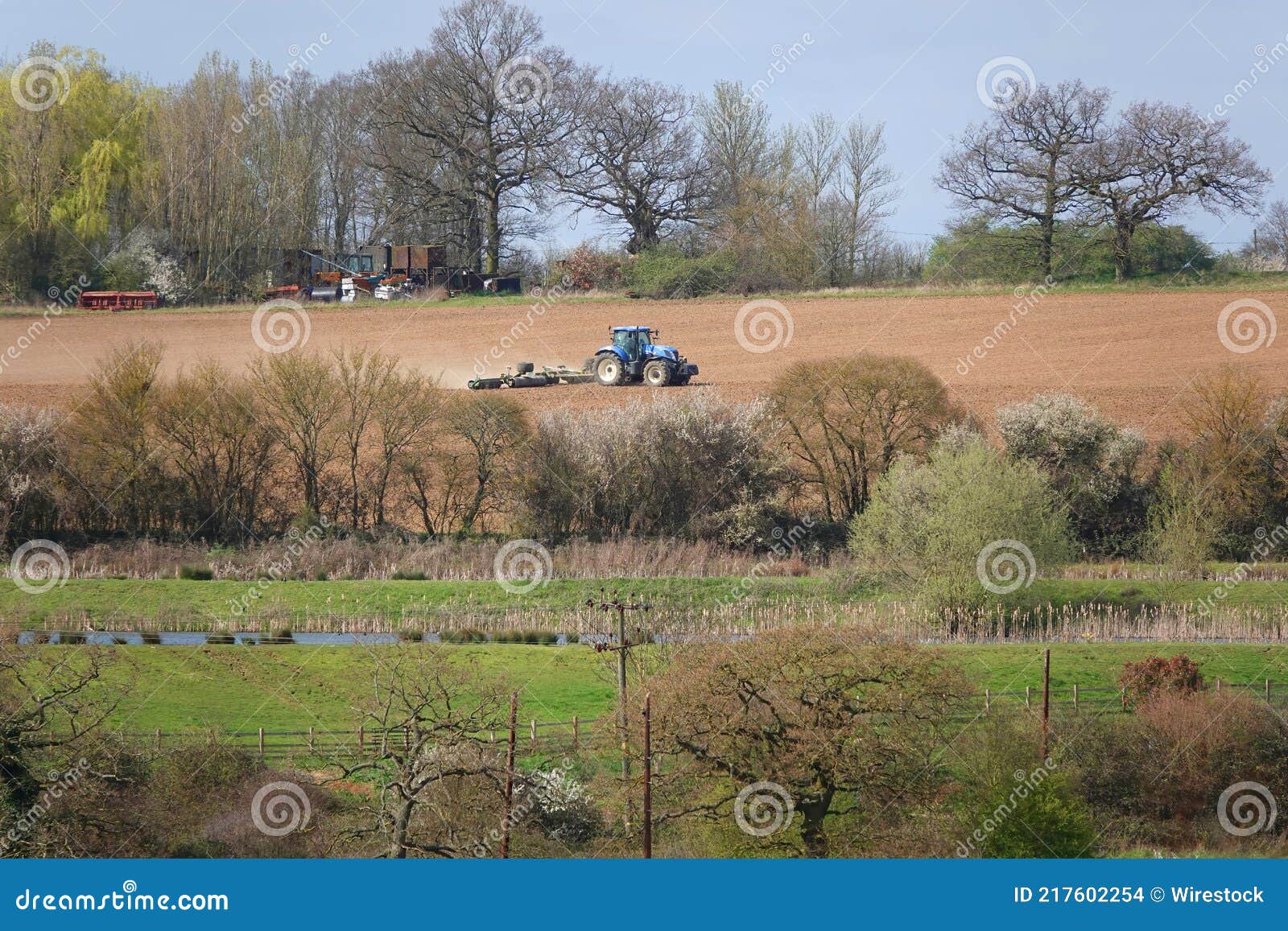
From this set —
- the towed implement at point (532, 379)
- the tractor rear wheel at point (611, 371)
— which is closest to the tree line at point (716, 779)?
the tractor rear wheel at point (611, 371)

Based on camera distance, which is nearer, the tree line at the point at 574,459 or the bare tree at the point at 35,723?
the bare tree at the point at 35,723

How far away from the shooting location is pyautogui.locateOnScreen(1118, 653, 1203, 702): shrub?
76.9 feet

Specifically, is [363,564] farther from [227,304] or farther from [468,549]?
[227,304]

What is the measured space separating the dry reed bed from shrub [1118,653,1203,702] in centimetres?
355

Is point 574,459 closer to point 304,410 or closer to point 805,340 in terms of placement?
point 304,410

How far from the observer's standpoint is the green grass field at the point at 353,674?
23.5 m

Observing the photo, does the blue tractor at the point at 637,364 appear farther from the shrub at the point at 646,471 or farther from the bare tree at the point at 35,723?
the bare tree at the point at 35,723

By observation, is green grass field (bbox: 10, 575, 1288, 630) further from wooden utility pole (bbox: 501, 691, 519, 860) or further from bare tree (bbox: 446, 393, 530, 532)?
wooden utility pole (bbox: 501, 691, 519, 860)

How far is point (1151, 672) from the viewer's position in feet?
78.7

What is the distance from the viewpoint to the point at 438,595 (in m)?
30.5

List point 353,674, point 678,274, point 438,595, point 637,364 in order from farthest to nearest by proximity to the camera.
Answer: point 678,274 → point 637,364 → point 438,595 → point 353,674

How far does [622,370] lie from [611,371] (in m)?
0.34

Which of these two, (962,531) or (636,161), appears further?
(636,161)

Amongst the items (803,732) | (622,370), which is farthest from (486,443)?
(803,732)
